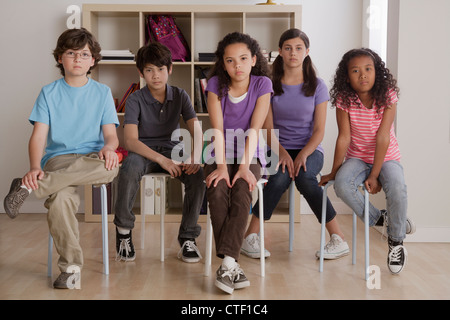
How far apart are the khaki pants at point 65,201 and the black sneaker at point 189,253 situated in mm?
555

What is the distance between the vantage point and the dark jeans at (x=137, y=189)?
2.48 m

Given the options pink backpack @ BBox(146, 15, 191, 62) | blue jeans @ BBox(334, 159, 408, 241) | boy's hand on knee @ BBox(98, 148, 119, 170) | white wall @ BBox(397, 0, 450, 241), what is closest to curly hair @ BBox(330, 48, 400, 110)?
blue jeans @ BBox(334, 159, 408, 241)

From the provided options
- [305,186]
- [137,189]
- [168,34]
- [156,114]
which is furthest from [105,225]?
[168,34]

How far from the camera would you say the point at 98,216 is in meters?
3.59

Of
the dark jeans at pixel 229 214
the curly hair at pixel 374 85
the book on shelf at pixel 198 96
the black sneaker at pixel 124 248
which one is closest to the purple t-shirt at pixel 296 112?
the curly hair at pixel 374 85

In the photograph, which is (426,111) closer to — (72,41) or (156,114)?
(156,114)

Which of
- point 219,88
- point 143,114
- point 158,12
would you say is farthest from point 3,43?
point 219,88

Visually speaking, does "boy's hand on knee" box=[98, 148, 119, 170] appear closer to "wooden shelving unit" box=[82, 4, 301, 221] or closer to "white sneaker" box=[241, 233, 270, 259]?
"white sneaker" box=[241, 233, 270, 259]

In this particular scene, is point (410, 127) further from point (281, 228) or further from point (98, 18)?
point (98, 18)

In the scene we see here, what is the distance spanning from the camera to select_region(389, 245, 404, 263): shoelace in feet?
7.41

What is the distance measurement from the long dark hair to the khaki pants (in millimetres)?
1027

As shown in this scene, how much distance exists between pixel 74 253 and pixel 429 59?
6.86 ft

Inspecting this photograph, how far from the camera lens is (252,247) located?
2.60m

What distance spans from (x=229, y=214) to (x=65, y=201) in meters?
0.67
